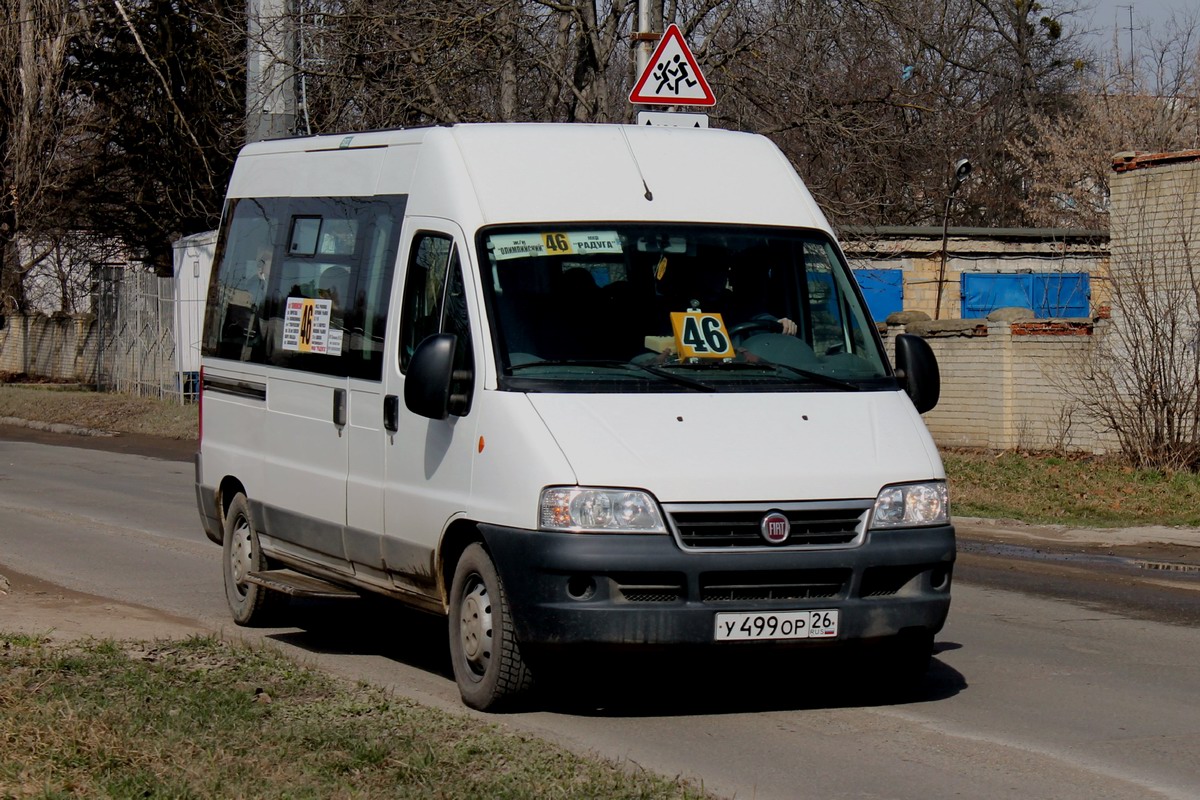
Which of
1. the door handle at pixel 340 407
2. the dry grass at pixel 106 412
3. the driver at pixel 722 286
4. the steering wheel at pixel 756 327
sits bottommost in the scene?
the dry grass at pixel 106 412

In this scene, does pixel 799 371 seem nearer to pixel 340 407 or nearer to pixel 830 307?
pixel 830 307

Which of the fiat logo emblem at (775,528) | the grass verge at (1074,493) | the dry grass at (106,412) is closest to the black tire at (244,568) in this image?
the fiat logo emblem at (775,528)

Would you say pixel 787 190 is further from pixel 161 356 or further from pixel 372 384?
pixel 161 356

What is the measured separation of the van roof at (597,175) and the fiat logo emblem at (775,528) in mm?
1647

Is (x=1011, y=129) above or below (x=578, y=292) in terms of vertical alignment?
above

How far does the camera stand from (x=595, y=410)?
6.83 m

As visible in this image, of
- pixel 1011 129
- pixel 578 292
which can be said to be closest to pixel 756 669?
pixel 578 292

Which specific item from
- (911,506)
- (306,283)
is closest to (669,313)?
(911,506)

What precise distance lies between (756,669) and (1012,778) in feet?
7.19

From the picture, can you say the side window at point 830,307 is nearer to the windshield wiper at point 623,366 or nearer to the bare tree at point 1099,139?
the windshield wiper at point 623,366

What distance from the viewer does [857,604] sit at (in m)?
6.79

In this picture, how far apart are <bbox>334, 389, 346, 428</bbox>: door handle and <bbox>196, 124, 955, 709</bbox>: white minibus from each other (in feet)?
0.04

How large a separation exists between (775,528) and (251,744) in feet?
7.06

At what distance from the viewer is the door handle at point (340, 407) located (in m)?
8.34
